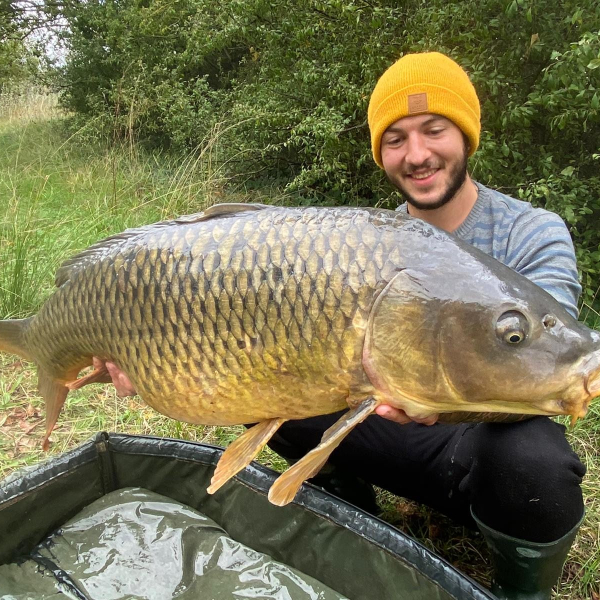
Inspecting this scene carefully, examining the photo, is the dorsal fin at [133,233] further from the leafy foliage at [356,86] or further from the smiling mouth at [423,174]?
the leafy foliage at [356,86]

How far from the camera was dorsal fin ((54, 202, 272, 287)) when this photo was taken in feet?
3.56

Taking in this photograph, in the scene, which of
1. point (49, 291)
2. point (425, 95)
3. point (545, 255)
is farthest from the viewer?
point (49, 291)

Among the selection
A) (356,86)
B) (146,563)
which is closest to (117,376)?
(146,563)

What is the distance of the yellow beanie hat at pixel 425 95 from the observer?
1.51 meters

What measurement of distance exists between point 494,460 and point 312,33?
3279 millimetres

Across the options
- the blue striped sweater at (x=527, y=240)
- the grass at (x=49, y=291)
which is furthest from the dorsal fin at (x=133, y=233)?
the grass at (x=49, y=291)

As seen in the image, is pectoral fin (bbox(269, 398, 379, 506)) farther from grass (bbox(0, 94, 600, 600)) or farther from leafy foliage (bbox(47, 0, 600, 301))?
leafy foliage (bbox(47, 0, 600, 301))

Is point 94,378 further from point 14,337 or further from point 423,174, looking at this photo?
point 423,174

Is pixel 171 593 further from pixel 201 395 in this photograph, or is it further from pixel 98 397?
pixel 98 397

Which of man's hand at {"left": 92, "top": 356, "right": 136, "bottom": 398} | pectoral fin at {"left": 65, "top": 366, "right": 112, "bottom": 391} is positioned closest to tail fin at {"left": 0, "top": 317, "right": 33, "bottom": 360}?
pectoral fin at {"left": 65, "top": 366, "right": 112, "bottom": 391}

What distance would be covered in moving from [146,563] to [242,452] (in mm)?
644

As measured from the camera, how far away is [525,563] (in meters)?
1.14

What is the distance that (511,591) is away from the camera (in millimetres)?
1182

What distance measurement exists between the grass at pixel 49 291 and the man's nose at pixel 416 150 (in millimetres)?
906
